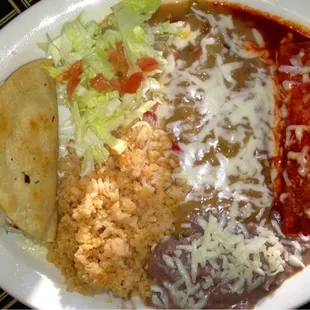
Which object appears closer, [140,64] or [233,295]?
[233,295]

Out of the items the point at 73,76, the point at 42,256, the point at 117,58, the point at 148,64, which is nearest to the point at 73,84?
the point at 73,76

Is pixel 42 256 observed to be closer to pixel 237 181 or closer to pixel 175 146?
pixel 175 146

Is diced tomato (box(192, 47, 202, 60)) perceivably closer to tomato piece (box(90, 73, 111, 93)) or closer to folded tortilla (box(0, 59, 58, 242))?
tomato piece (box(90, 73, 111, 93))

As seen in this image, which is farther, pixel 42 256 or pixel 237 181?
pixel 42 256

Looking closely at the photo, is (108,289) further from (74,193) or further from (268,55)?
(268,55)

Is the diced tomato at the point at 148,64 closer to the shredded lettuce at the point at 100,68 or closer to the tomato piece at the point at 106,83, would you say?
the shredded lettuce at the point at 100,68

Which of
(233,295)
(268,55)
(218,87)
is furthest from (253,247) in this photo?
(268,55)
